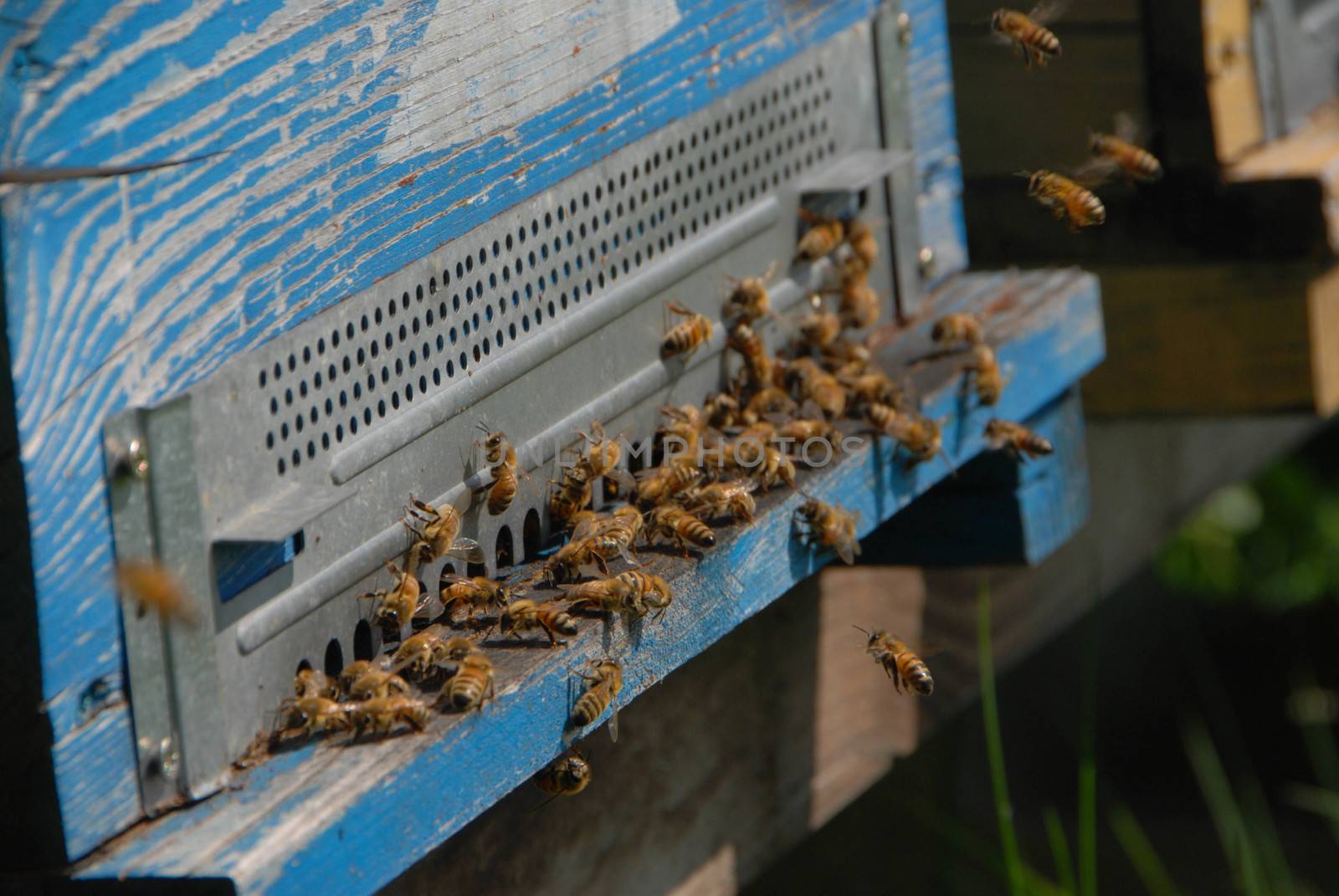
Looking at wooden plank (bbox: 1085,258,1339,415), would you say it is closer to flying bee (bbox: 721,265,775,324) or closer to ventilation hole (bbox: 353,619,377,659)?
flying bee (bbox: 721,265,775,324)

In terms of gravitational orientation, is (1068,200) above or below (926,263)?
above

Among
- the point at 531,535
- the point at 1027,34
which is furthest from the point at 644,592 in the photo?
the point at 1027,34

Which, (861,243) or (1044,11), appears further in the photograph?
(1044,11)

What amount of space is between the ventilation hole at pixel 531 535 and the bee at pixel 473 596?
0.24 m

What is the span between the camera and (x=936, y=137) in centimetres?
365

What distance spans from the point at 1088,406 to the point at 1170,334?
0.30 meters

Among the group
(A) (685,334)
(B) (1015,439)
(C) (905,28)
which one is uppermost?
(C) (905,28)

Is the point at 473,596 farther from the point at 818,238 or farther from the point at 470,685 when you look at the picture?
the point at 818,238

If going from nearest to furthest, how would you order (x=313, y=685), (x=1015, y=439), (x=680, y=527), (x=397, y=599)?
(x=313, y=685), (x=397, y=599), (x=680, y=527), (x=1015, y=439)

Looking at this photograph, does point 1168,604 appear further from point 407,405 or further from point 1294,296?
point 407,405

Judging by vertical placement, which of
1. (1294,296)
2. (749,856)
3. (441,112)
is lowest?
(749,856)

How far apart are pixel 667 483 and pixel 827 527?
0.84 ft

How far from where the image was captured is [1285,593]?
7090 millimetres

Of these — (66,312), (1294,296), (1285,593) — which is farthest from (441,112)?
(1285,593)
